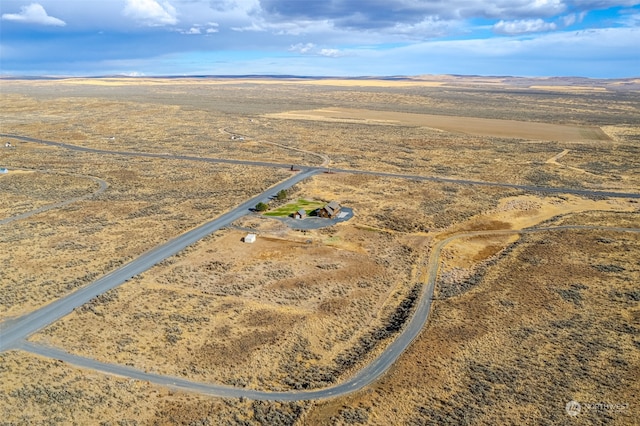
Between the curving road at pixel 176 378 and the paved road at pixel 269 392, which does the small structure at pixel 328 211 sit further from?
the paved road at pixel 269 392

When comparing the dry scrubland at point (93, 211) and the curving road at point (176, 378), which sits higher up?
the dry scrubland at point (93, 211)

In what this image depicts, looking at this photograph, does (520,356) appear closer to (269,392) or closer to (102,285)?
(269,392)

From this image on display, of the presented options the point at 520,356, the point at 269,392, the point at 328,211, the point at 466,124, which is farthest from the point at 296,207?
the point at 466,124

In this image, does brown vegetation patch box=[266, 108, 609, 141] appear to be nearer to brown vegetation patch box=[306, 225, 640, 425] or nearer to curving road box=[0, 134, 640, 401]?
curving road box=[0, 134, 640, 401]

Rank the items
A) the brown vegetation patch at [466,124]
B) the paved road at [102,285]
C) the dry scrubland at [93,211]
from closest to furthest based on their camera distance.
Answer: the paved road at [102,285] → the dry scrubland at [93,211] → the brown vegetation patch at [466,124]

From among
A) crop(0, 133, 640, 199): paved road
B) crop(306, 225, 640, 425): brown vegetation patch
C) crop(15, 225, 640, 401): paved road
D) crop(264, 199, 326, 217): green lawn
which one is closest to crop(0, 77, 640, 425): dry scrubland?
crop(306, 225, 640, 425): brown vegetation patch

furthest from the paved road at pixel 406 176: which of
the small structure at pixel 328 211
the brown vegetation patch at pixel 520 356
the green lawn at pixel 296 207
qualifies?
the brown vegetation patch at pixel 520 356

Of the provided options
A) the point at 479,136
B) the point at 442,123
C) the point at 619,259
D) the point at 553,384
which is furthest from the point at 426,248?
the point at 442,123
